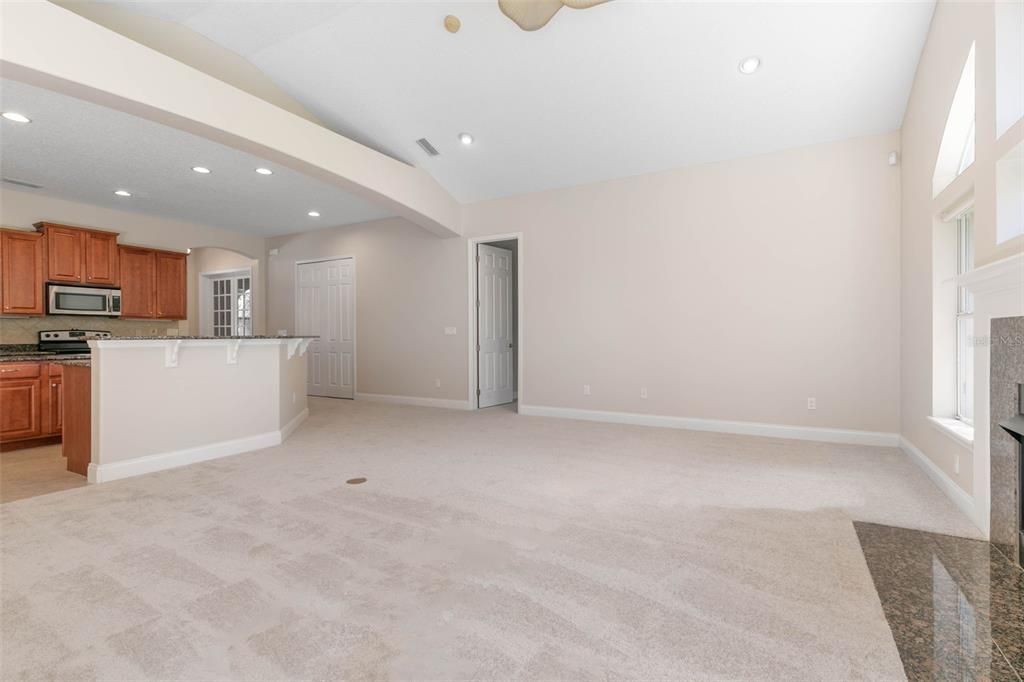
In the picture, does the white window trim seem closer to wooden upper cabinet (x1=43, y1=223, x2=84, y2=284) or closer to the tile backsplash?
the tile backsplash

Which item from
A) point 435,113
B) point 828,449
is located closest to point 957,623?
point 828,449

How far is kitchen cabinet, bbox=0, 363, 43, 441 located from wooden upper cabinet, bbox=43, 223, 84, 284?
4.65 ft

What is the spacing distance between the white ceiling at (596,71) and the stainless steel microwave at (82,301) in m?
3.83

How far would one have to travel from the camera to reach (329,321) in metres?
8.38

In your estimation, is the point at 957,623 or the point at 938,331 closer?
the point at 957,623

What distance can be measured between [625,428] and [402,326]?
389cm

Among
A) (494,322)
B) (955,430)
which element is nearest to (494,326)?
(494,322)

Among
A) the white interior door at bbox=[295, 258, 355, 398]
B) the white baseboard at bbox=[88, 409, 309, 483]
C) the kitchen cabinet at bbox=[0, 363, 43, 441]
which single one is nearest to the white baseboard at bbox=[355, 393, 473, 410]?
the white interior door at bbox=[295, 258, 355, 398]

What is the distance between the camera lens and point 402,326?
24.9 feet

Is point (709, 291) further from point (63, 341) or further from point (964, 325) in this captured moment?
point (63, 341)

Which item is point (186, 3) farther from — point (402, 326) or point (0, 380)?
point (402, 326)

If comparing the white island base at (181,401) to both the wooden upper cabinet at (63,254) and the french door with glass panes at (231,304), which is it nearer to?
the wooden upper cabinet at (63,254)

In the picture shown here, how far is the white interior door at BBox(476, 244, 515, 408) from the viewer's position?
7.10m

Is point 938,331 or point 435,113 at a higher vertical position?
point 435,113
